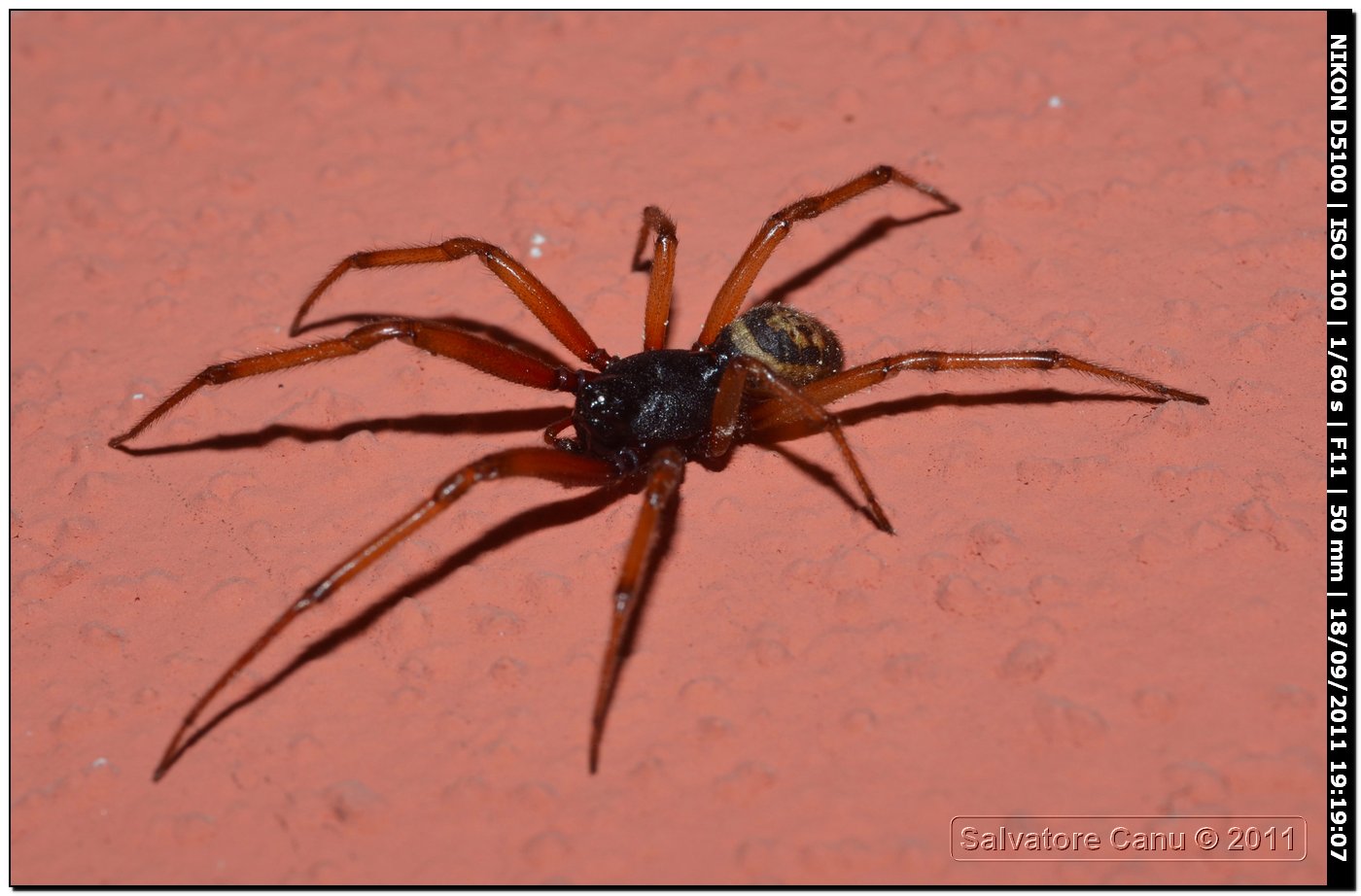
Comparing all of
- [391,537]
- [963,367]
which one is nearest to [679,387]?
[963,367]

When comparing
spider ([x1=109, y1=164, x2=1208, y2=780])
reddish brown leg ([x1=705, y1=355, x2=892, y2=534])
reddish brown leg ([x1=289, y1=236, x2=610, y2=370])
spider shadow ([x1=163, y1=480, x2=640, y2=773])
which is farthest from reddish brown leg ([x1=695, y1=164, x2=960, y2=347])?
spider shadow ([x1=163, y1=480, x2=640, y2=773])

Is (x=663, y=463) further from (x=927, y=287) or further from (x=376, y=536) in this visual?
(x=927, y=287)

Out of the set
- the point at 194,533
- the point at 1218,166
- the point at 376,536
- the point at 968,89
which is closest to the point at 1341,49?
the point at 1218,166

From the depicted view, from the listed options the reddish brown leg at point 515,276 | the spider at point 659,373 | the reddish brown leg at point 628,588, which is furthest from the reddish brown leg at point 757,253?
the reddish brown leg at point 628,588

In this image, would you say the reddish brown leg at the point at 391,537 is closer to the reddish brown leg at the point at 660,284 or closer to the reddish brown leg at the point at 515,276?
the reddish brown leg at the point at 515,276

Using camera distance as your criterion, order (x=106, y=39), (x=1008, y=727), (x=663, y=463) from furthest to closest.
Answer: (x=106, y=39), (x=663, y=463), (x=1008, y=727)

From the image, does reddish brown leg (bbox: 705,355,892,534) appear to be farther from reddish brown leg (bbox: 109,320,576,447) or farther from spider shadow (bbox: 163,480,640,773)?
reddish brown leg (bbox: 109,320,576,447)
